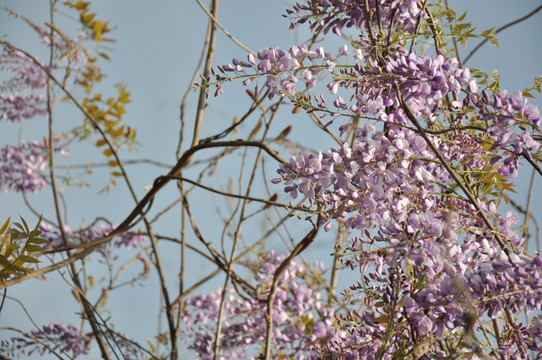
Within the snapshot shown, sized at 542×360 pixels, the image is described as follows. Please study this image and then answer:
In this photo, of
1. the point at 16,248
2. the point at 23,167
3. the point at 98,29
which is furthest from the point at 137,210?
the point at 23,167

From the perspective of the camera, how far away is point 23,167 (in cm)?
257

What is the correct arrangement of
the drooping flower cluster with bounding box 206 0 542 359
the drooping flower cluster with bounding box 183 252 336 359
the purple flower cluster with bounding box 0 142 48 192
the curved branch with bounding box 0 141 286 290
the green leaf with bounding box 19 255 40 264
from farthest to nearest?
the purple flower cluster with bounding box 0 142 48 192 < the drooping flower cluster with bounding box 183 252 336 359 < the curved branch with bounding box 0 141 286 290 < the green leaf with bounding box 19 255 40 264 < the drooping flower cluster with bounding box 206 0 542 359

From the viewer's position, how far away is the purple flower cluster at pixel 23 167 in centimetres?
256

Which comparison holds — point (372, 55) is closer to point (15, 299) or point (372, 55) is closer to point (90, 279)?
point (15, 299)

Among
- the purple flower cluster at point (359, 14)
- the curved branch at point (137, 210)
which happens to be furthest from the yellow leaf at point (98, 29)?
the purple flower cluster at point (359, 14)

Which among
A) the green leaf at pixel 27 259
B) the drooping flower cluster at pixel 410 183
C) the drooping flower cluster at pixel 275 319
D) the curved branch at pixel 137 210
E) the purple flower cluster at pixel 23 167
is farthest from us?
the purple flower cluster at pixel 23 167

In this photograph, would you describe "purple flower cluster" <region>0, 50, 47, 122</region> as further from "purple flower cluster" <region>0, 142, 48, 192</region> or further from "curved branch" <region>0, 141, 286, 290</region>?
"curved branch" <region>0, 141, 286, 290</region>

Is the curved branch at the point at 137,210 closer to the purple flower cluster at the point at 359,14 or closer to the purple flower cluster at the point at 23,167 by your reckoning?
the purple flower cluster at the point at 359,14

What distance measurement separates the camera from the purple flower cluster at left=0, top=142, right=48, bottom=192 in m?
2.56

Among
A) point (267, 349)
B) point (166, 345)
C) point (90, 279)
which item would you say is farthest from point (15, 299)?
point (90, 279)

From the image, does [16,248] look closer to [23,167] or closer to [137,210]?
[137,210]

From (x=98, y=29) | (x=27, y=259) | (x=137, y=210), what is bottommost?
(x=27, y=259)

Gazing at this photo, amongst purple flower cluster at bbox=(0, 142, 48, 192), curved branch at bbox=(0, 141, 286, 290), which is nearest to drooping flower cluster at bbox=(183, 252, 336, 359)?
curved branch at bbox=(0, 141, 286, 290)

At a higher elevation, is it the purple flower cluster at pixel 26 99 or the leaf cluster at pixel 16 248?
the purple flower cluster at pixel 26 99
